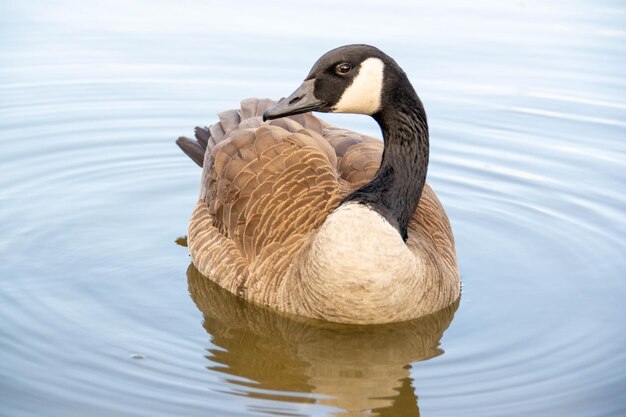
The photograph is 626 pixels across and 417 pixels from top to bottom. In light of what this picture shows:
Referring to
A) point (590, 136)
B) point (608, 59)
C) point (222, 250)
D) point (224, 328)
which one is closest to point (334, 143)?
point (222, 250)

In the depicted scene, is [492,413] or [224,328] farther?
[224,328]

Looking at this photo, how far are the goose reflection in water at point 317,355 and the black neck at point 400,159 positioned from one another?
2.80 ft

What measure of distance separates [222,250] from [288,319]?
0.94 m

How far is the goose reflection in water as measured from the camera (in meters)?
7.36

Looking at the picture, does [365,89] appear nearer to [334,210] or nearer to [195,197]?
[334,210]

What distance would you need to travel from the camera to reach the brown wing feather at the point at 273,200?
8.83 metres

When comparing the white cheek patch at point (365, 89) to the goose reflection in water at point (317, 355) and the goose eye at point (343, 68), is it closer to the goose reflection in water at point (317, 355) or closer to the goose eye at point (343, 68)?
the goose eye at point (343, 68)

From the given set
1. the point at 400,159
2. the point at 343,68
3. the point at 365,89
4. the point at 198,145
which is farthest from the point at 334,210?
the point at 198,145

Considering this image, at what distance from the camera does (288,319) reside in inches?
342

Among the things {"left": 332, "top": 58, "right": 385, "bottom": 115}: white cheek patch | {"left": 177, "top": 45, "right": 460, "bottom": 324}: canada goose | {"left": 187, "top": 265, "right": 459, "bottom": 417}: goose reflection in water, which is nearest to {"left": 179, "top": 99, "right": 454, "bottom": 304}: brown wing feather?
{"left": 177, "top": 45, "right": 460, "bottom": 324}: canada goose

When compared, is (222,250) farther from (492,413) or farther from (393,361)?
(492,413)

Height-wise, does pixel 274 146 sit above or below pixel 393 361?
above

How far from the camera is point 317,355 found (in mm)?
8109

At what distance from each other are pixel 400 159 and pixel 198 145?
9.38ft
